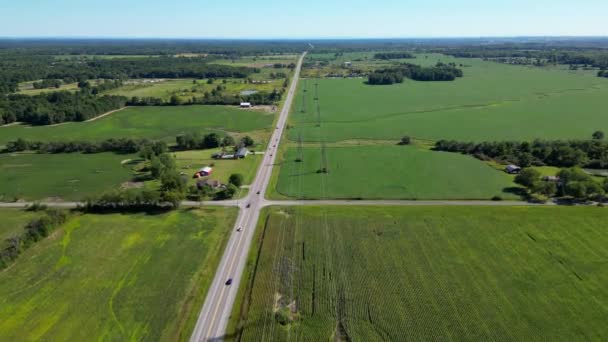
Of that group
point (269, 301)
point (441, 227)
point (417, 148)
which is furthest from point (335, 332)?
point (417, 148)

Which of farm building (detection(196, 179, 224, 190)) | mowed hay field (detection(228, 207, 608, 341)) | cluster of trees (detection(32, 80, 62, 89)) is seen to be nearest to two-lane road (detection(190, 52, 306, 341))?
mowed hay field (detection(228, 207, 608, 341))

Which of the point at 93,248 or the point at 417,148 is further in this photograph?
the point at 417,148

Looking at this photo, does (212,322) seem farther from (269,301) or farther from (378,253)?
(378,253)

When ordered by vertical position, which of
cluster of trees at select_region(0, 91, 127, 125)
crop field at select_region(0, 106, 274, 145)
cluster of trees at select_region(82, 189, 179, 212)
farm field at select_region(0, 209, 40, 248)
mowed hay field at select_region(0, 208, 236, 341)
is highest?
cluster of trees at select_region(0, 91, 127, 125)

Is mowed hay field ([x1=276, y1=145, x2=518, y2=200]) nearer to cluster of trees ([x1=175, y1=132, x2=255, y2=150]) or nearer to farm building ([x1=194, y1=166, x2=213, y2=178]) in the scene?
cluster of trees ([x1=175, y1=132, x2=255, y2=150])

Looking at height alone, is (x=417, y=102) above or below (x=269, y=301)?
above

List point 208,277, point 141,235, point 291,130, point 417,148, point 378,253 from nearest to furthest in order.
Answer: point 208,277 → point 378,253 → point 141,235 → point 417,148 → point 291,130

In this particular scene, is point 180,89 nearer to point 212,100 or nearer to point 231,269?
point 212,100
